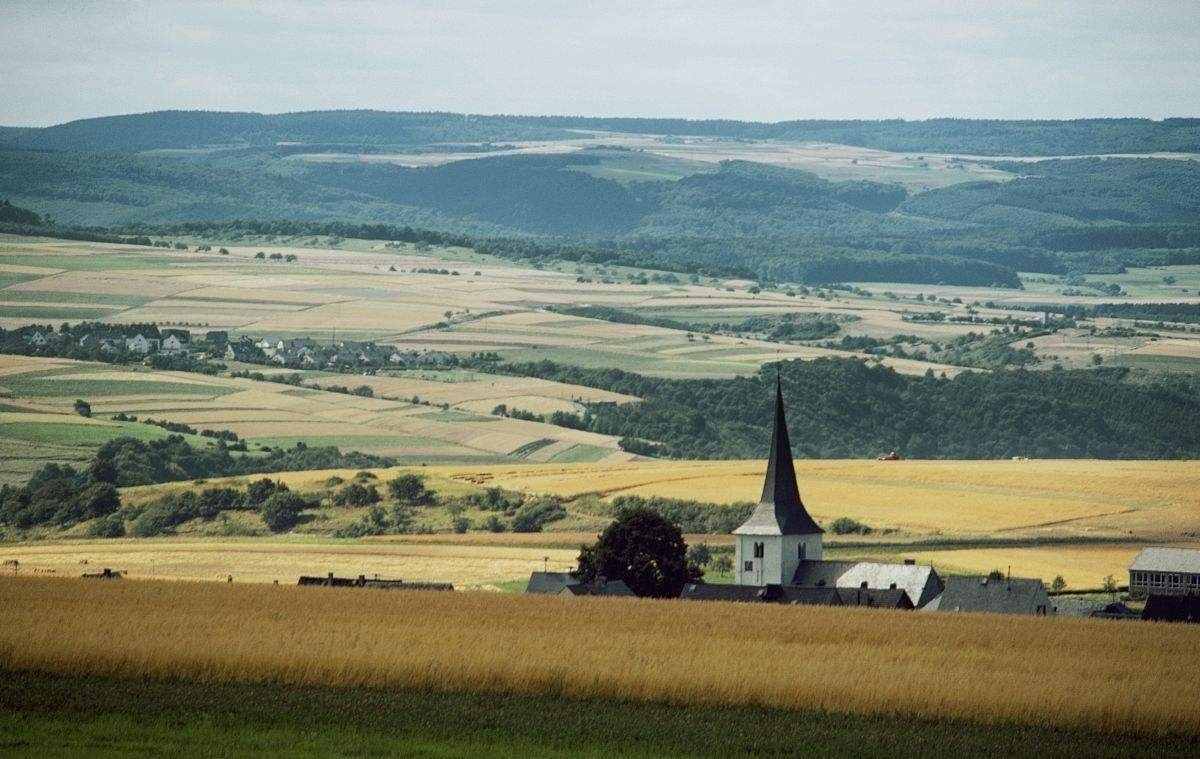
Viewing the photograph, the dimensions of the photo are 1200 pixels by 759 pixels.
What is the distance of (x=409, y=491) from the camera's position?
94.0m

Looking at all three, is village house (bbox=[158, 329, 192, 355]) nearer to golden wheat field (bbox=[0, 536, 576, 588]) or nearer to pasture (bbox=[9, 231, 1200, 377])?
pasture (bbox=[9, 231, 1200, 377])

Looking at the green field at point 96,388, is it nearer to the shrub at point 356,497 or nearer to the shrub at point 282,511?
the shrub at point 282,511

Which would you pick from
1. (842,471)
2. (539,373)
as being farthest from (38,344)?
(842,471)

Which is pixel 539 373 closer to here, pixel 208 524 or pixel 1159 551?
pixel 208 524

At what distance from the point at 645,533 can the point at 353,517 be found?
23.9 m

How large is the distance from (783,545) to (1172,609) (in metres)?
12.2

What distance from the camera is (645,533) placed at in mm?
70188

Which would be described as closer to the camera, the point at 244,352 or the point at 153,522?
the point at 153,522

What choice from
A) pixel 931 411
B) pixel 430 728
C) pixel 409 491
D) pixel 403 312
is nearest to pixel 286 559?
pixel 409 491

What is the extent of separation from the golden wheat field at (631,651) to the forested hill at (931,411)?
76894 mm

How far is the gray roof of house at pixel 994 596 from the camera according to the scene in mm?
63312

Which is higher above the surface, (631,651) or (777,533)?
(631,651)

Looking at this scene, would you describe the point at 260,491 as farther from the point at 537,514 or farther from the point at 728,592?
the point at 728,592

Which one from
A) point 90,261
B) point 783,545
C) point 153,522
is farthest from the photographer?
point 90,261
